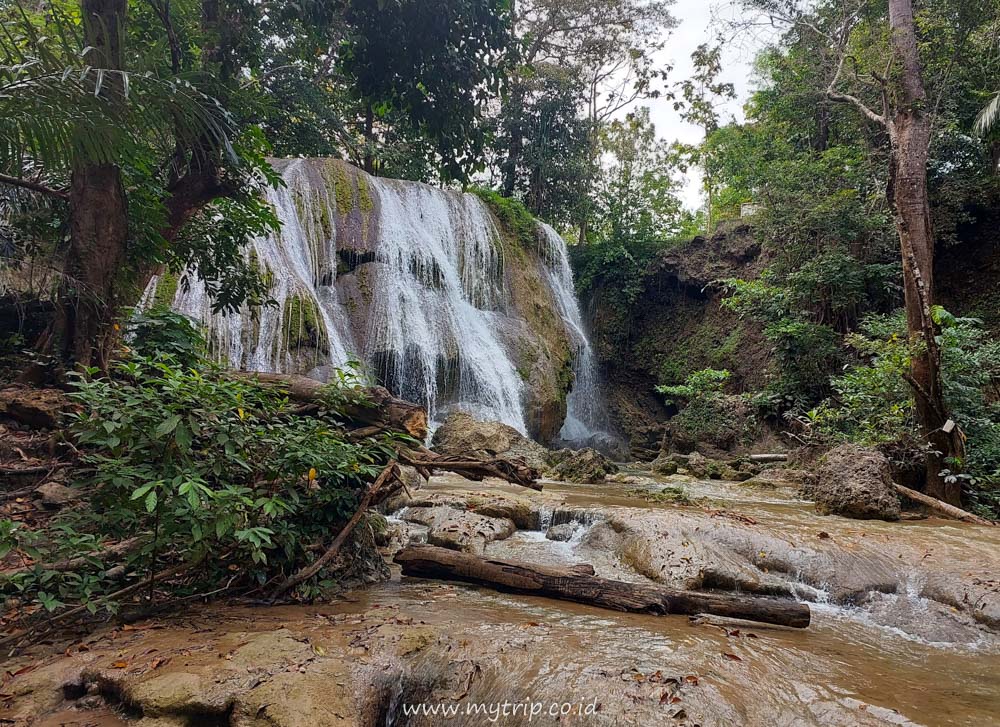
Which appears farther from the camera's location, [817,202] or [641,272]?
[641,272]

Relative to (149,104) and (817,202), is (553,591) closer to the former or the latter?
(149,104)

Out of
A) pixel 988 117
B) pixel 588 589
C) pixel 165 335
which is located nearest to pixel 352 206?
pixel 165 335

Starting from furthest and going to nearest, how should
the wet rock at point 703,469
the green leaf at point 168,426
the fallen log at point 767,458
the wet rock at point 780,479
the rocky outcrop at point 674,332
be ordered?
the rocky outcrop at point 674,332 → the fallen log at point 767,458 → the wet rock at point 703,469 → the wet rock at point 780,479 → the green leaf at point 168,426

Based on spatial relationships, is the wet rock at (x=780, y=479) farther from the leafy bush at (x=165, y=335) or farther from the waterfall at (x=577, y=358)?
the leafy bush at (x=165, y=335)

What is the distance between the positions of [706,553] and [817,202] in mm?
11081

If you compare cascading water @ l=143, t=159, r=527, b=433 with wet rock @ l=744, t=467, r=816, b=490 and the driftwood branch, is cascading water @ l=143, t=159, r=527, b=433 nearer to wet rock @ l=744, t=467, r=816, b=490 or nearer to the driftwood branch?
wet rock @ l=744, t=467, r=816, b=490

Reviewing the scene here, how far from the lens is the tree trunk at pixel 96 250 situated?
3.94 m

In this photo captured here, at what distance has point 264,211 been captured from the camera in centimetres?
504

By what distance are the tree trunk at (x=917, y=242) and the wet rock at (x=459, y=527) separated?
18.2ft

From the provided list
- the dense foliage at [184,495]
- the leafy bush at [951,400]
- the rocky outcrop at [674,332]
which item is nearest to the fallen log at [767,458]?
the leafy bush at [951,400]

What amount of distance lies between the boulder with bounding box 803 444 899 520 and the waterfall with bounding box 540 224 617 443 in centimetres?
1024

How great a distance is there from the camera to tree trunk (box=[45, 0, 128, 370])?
3936 millimetres

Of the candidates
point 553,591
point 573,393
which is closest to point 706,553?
point 553,591

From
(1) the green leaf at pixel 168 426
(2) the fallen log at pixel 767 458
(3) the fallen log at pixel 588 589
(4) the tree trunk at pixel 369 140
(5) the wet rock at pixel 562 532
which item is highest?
(4) the tree trunk at pixel 369 140
